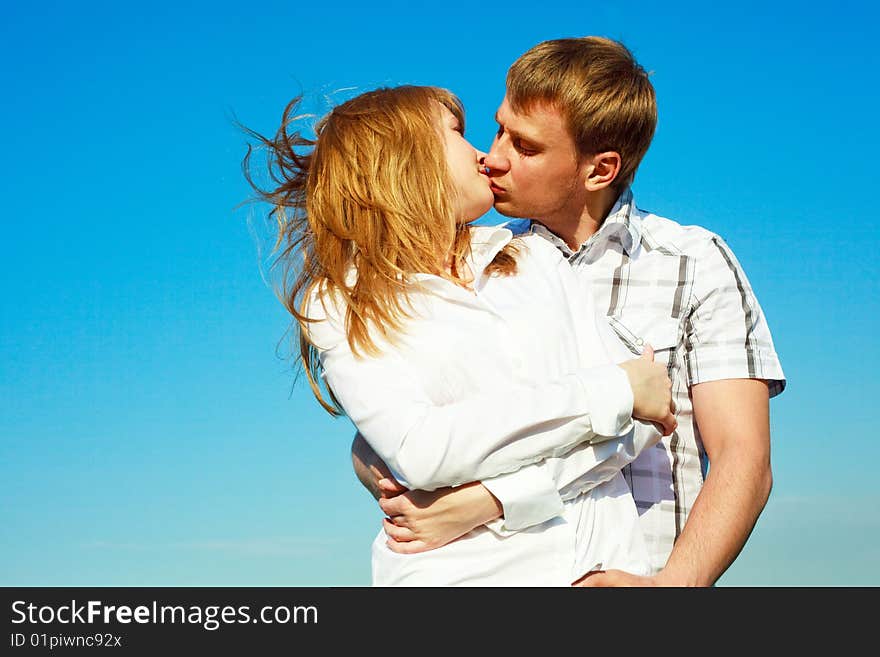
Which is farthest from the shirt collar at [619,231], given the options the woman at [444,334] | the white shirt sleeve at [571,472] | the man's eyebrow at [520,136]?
the white shirt sleeve at [571,472]

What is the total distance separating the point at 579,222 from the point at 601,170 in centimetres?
32

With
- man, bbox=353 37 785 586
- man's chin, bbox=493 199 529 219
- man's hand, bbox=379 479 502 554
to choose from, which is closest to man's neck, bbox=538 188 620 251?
man, bbox=353 37 785 586

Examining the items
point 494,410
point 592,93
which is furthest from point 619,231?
point 494,410

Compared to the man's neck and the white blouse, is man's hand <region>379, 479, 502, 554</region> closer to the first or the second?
the white blouse

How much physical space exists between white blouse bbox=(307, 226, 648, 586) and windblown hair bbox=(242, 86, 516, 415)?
5.2 inches

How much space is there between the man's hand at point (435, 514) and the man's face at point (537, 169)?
6.67 ft

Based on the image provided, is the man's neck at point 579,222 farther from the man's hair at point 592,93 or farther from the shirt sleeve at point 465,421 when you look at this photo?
the shirt sleeve at point 465,421

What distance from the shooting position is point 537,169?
16.0ft

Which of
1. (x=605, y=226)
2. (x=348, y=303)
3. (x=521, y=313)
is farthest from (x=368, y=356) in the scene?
(x=605, y=226)

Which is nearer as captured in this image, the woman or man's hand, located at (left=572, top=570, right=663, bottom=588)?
the woman

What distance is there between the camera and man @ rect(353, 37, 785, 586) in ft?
10.7

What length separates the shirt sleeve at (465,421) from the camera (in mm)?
3047
